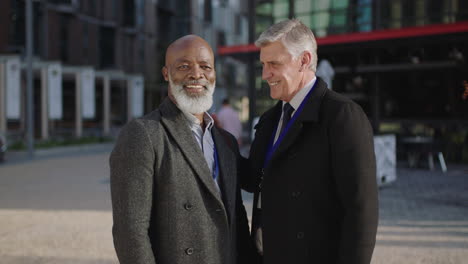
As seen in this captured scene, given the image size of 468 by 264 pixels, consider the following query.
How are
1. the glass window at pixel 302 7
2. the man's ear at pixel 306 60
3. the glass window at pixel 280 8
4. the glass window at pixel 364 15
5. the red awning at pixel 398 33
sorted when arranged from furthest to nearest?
the glass window at pixel 280 8
the glass window at pixel 302 7
the glass window at pixel 364 15
the red awning at pixel 398 33
the man's ear at pixel 306 60

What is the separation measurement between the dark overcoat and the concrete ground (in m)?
2.97

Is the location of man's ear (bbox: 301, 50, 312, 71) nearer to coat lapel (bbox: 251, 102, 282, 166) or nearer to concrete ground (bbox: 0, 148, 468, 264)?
coat lapel (bbox: 251, 102, 282, 166)

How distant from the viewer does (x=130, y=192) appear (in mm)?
1908

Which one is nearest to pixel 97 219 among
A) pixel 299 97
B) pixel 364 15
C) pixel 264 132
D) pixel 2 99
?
pixel 264 132

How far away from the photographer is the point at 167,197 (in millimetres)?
1995

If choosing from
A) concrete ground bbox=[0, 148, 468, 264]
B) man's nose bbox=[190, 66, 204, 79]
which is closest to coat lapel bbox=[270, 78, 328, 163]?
man's nose bbox=[190, 66, 204, 79]

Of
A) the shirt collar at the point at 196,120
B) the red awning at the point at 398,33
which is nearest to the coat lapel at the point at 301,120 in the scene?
the shirt collar at the point at 196,120

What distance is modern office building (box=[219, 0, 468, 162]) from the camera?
47.4 ft

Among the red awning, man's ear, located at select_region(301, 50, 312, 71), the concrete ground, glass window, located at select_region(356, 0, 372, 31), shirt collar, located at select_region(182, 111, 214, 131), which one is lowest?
the concrete ground

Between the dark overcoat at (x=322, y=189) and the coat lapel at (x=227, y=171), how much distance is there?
159 mm

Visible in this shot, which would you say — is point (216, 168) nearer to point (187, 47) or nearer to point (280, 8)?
point (187, 47)

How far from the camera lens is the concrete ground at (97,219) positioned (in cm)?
499

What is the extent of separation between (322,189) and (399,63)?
51.3ft

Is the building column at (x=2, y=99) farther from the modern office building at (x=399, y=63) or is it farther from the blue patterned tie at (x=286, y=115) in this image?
the blue patterned tie at (x=286, y=115)
